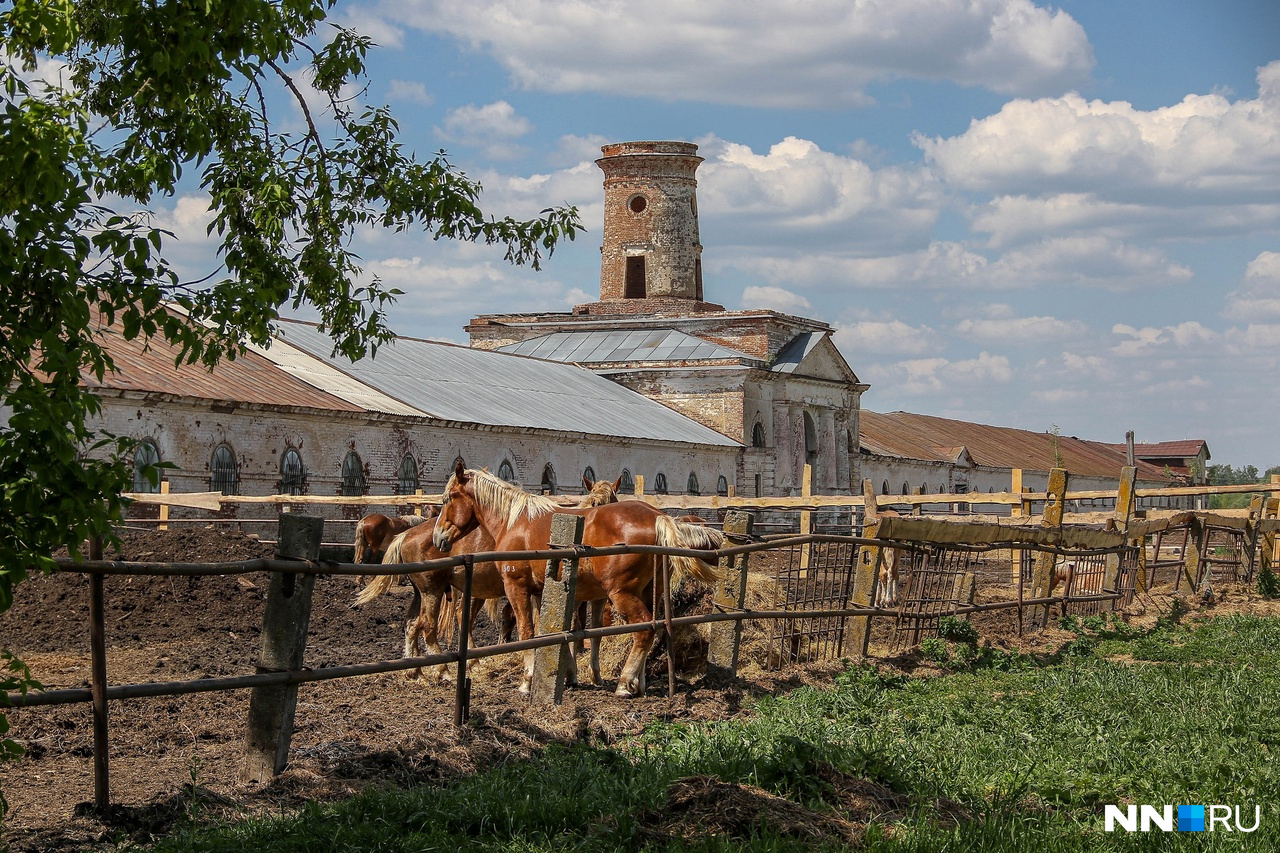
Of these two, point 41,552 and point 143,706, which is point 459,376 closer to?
point 143,706

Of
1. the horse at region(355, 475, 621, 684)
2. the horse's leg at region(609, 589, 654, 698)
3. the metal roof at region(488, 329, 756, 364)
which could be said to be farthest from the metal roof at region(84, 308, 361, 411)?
the metal roof at region(488, 329, 756, 364)

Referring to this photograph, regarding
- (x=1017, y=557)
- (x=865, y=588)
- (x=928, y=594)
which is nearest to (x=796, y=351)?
(x=1017, y=557)

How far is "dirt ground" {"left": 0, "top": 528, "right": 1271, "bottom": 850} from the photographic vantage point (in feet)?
20.6

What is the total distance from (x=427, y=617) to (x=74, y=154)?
22.2ft

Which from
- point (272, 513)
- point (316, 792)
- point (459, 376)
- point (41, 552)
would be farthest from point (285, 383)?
point (41, 552)

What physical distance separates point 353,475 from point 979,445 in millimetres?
48142

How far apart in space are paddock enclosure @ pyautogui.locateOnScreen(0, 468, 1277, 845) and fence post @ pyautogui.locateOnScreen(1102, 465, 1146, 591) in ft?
0.18

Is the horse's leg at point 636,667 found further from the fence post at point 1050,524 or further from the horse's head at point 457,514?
the fence post at point 1050,524

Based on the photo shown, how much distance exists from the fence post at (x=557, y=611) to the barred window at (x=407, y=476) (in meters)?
19.2

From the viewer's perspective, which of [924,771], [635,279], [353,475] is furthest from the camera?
[635,279]

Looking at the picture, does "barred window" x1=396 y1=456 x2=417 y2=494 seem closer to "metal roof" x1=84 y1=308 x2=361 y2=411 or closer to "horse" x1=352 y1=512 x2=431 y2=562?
"metal roof" x1=84 y1=308 x2=361 y2=411

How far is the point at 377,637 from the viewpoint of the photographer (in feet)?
47.1

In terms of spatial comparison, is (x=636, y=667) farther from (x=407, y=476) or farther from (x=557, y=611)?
(x=407, y=476)

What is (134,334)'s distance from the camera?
219 inches
